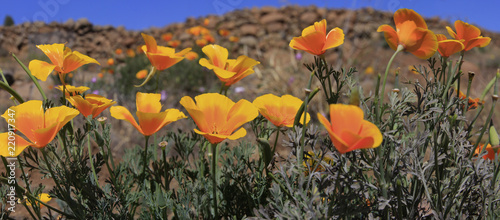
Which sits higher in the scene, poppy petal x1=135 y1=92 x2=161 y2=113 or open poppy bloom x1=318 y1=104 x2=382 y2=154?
poppy petal x1=135 y1=92 x2=161 y2=113

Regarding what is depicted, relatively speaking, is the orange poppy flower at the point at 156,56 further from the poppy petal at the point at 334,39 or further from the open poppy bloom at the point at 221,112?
the poppy petal at the point at 334,39

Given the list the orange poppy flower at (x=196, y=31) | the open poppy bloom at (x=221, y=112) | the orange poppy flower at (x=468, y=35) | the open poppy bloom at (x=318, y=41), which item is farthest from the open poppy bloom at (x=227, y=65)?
the orange poppy flower at (x=196, y=31)

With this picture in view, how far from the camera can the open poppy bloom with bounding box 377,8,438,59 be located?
96cm

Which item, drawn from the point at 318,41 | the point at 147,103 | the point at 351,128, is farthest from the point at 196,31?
the point at 351,128

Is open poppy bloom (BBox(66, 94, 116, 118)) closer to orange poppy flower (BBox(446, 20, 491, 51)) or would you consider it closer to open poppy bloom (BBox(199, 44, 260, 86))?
open poppy bloom (BBox(199, 44, 260, 86))

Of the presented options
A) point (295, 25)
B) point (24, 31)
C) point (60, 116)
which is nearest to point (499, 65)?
point (295, 25)

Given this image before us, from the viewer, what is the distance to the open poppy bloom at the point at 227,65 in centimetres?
121

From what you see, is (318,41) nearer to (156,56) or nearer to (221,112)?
(221,112)

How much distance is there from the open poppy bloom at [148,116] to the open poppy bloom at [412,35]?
0.68m

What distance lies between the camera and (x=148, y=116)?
41.6 inches

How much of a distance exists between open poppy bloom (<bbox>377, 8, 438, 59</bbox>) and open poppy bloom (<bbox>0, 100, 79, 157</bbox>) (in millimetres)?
929

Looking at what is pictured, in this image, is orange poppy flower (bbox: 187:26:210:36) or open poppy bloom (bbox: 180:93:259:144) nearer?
open poppy bloom (bbox: 180:93:259:144)

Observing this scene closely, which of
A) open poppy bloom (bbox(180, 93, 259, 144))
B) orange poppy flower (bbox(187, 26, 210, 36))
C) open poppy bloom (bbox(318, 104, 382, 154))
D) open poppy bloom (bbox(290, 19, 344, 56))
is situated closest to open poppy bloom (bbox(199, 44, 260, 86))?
open poppy bloom (bbox(180, 93, 259, 144))

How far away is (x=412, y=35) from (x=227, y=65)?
65 cm
